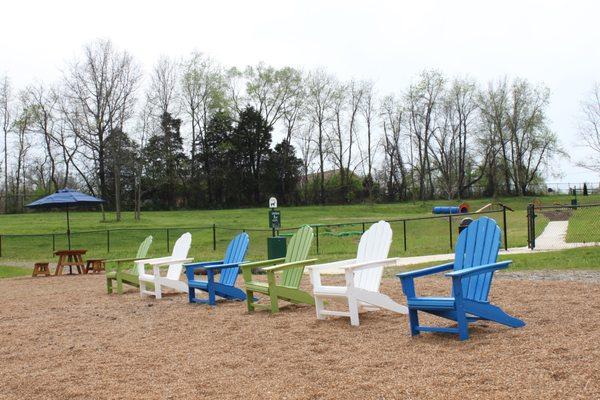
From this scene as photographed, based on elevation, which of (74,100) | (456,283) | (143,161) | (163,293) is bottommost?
(163,293)

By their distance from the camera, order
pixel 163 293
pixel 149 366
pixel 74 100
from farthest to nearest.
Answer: pixel 74 100, pixel 163 293, pixel 149 366

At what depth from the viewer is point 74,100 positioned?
39469 millimetres

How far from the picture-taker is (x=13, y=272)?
1639 cm

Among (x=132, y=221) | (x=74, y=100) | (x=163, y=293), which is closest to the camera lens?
(x=163, y=293)

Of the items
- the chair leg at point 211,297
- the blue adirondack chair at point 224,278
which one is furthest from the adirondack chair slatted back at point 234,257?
the chair leg at point 211,297

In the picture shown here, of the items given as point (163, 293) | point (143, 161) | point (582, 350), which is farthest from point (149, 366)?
point (143, 161)

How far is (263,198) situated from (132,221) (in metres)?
16.1

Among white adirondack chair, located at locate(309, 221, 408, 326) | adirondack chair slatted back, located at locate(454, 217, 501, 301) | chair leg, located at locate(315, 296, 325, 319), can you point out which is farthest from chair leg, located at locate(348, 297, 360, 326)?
adirondack chair slatted back, located at locate(454, 217, 501, 301)

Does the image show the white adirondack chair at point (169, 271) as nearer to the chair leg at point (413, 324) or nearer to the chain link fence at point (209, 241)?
the chair leg at point (413, 324)

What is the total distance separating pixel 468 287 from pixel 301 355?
154 centimetres

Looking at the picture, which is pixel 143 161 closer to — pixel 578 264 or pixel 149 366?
pixel 578 264

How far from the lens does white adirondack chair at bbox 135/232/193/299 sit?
29.2 ft

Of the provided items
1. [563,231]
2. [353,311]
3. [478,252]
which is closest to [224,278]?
[353,311]

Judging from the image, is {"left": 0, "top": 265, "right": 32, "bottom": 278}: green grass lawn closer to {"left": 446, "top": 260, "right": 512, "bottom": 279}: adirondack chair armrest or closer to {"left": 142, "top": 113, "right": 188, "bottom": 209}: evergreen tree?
{"left": 446, "top": 260, "right": 512, "bottom": 279}: adirondack chair armrest
